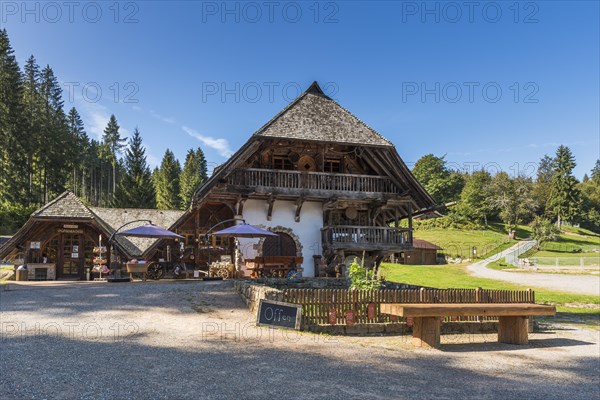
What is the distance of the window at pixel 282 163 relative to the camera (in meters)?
21.3

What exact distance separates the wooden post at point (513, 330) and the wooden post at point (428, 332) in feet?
6.80

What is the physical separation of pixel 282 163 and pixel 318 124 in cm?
259

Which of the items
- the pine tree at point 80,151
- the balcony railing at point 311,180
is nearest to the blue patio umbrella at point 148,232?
the balcony railing at point 311,180

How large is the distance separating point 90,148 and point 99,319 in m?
70.8

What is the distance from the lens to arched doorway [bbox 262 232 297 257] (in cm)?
2089

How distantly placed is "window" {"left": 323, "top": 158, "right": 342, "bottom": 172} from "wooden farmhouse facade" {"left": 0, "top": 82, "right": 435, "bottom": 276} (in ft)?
0.17

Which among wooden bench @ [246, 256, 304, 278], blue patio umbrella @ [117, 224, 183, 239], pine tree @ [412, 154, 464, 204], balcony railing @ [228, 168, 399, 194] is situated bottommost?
wooden bench @ [246, 256, 304, 278]

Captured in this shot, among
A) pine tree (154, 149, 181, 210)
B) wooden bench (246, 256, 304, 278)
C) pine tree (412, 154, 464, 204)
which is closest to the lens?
wooden bench (246, 256, 304, 278)

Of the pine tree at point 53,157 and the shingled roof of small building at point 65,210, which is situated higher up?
the pine tree at point 53,157

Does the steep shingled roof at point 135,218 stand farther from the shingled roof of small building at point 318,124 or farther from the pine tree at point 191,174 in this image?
the pine tree at point 191,174

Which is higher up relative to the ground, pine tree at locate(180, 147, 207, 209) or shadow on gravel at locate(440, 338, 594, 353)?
pine tree at locate(180, 147, 207, 209)

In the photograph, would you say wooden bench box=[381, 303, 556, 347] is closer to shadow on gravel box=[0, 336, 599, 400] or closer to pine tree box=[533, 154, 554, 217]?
shadow on gravel box=[0, 336, 599, 400]

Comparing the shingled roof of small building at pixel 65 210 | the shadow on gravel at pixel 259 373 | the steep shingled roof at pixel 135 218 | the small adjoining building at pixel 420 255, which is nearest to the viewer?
the shadow on gravel at pixel 259 373

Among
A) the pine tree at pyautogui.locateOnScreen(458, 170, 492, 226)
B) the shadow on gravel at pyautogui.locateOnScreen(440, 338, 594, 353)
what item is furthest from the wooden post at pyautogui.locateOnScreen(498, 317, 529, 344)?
the pine tree at pyautogui.locateOnScreen(458, 170, 492, 226)
